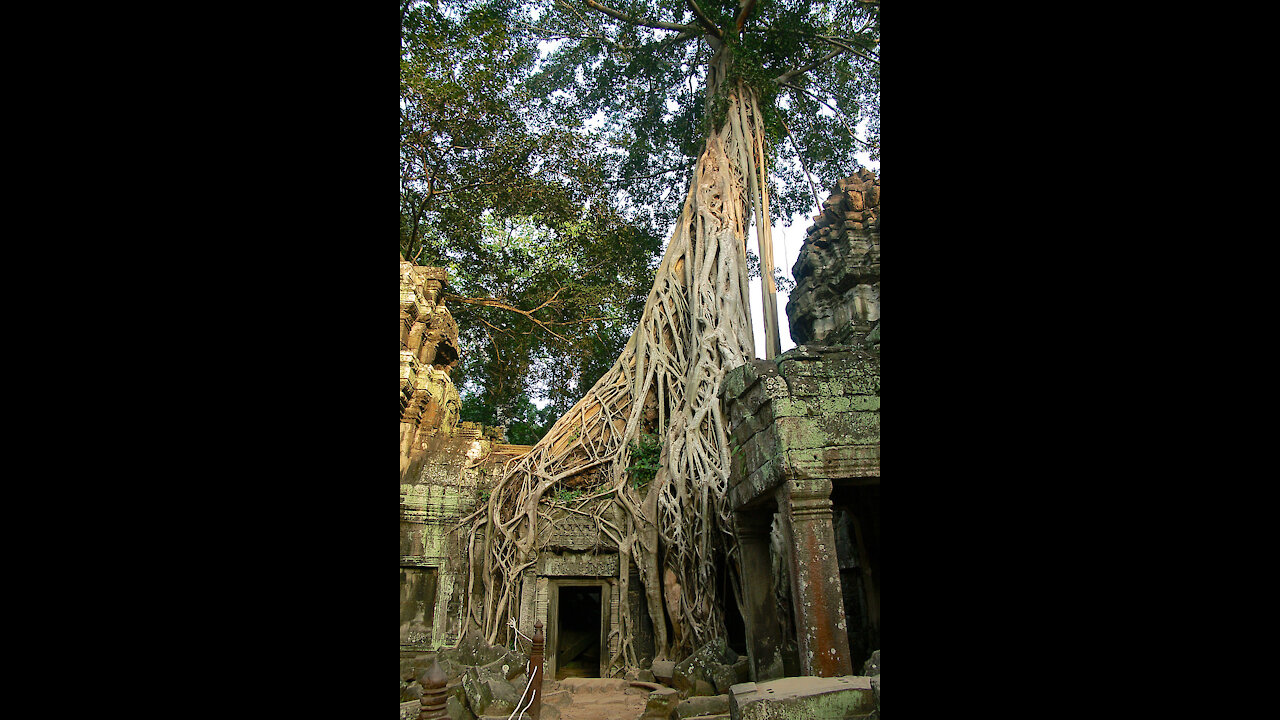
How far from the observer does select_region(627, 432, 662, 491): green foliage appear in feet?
28.9

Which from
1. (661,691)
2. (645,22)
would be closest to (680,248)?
(645,22)

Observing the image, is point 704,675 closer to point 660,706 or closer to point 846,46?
point 660,706

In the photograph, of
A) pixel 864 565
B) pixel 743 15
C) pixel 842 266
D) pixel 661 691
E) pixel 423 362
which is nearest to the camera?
pixel 661 691

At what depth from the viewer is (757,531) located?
5.79 metres

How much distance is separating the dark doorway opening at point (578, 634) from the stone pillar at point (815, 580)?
4.71m

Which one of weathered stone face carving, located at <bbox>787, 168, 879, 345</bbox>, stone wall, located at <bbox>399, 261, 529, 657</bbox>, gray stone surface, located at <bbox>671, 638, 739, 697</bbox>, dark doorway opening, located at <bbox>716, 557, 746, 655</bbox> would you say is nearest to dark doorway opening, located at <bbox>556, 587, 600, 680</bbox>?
stone wall, located at <bbox>399, 261, 529, 657</bbox>

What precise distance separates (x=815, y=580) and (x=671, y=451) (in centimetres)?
379

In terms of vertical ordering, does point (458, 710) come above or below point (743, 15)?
below

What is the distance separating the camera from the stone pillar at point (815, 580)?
433 centimetres

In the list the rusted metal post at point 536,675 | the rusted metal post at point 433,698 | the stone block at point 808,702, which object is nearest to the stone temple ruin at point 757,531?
the stone block at point 808,702

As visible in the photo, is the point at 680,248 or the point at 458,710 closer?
the point at 458,710
